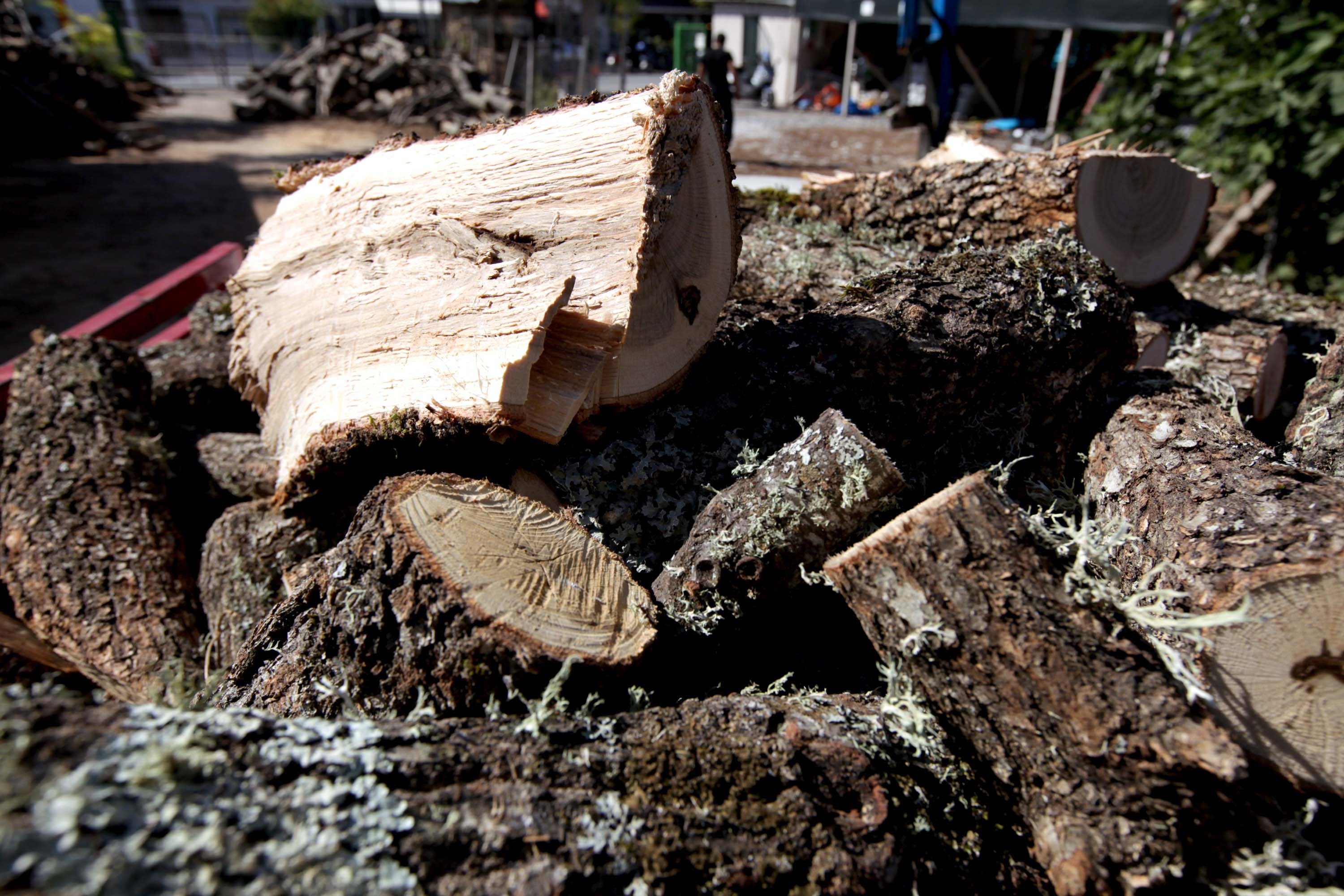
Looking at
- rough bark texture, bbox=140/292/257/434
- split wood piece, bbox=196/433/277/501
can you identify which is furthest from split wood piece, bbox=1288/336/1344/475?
rough bark texture, bbox=140/292/257/434

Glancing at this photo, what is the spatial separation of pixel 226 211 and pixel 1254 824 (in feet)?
35.4

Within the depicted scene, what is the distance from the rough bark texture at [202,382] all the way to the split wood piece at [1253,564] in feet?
11.9

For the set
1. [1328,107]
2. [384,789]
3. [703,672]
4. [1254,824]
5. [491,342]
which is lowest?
[703,672]

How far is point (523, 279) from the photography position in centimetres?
223

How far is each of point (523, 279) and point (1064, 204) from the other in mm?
2303

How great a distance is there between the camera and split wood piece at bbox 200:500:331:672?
99.8 inches

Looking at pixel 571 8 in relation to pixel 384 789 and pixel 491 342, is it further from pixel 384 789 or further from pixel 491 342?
pixel 384 789

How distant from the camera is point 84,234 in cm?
834

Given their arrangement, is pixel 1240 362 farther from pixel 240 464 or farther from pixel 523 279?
pixel 240 464

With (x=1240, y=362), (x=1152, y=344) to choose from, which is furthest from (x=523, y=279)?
(x=1240, y=362)

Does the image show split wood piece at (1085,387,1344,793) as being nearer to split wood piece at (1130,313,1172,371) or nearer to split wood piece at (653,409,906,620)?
split wood piece at (653,409,906,620)

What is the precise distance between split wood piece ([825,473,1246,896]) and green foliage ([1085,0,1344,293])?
5148 mm

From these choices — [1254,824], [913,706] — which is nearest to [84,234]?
[913,706]

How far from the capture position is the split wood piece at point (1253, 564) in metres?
1.53
